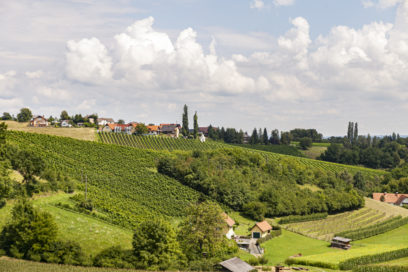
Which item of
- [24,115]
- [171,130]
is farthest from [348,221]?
[24,115]

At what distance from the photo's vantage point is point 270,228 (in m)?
68.9

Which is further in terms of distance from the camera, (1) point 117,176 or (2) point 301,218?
(2) point 301,218

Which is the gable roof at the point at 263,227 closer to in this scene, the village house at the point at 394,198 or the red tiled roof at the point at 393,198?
the village house at the point at 394,198

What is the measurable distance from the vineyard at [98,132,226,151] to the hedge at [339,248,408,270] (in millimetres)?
84086

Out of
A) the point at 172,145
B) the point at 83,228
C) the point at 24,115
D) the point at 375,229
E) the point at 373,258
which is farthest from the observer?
the point at 24,115

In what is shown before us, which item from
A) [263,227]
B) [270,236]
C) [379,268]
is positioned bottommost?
[270,236]

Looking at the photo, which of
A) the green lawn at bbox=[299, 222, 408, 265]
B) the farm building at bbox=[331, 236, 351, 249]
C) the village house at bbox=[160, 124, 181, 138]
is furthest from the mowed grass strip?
the village house at bbox=[160, 124, 181, 138]

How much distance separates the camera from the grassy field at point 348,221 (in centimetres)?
7438

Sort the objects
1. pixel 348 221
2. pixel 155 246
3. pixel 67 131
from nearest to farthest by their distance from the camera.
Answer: pixel 155 246 < pixel 348 221 < pixel 67 131

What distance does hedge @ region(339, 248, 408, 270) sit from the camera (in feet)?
161

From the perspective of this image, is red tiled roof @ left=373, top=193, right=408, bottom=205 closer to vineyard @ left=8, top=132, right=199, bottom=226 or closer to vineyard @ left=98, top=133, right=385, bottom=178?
vineyard @ left=98, top=133, right=385, bottom=178

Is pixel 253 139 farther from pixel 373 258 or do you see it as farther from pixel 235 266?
pixel 235 266

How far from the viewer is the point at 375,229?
7525 centimetres

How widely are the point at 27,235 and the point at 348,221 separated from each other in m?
71.7
